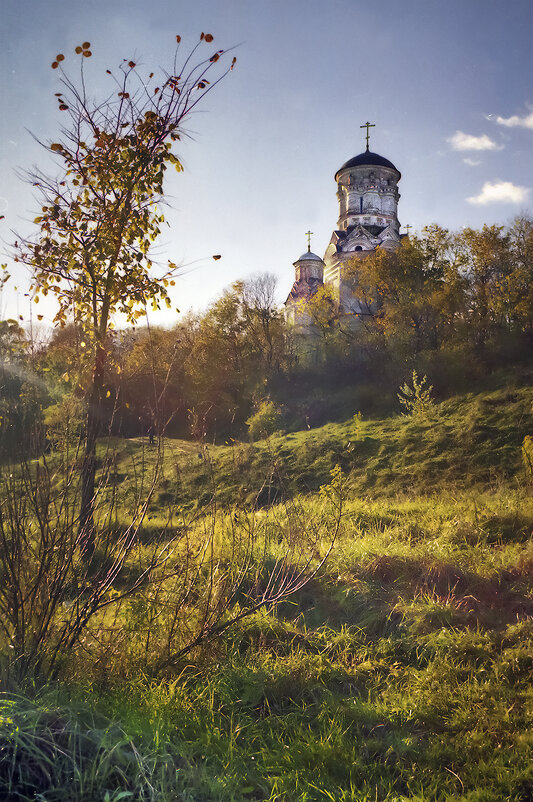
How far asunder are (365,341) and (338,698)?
1930cm

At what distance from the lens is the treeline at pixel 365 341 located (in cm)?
1741

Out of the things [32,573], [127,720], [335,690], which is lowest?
[335,690]

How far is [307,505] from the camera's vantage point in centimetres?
789

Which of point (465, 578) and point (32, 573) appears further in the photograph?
point (465, 578)

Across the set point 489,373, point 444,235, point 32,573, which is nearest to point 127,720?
point 32,573

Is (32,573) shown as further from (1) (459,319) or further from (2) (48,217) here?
(1) (459,319)

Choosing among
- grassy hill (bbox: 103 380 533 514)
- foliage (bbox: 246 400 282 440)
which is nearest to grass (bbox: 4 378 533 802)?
grassy hill (bbox: 103 380 533 514)

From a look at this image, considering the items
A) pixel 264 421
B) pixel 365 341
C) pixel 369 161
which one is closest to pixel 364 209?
pixel 369 161

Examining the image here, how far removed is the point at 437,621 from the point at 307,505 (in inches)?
149

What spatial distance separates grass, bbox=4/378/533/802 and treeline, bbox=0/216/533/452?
394 inches

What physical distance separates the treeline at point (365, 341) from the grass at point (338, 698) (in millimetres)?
10010

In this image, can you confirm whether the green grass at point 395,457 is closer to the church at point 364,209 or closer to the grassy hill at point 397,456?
the grassy hill at point 397,456

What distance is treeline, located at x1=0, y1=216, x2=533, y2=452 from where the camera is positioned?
17406 millimetres

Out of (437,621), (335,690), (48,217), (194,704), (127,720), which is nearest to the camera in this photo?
(127,720)
